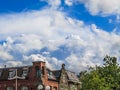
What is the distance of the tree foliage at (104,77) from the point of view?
84.9m

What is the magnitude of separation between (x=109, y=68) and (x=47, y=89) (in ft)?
82.5

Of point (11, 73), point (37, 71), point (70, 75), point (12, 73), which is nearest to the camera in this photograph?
point (37, 71)

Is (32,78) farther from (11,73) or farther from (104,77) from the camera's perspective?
(104,77)

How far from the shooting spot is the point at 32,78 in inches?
4279

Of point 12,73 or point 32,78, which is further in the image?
point 12,73

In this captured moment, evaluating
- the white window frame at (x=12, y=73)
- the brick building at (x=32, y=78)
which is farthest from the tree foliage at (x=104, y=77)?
the white window frame at (x=12, y=73)

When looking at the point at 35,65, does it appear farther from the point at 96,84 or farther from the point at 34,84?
the point at 96,84

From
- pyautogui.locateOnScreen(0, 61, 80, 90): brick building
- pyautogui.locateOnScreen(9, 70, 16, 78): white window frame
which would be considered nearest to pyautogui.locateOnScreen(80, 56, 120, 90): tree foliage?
pyautogui.locateOnScreen(0, 61, 80, 90): brick building

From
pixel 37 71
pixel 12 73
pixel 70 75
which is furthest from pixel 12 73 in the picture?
pixel 70 75

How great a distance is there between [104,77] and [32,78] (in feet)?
85.8

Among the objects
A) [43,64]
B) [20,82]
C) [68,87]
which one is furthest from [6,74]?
[68,87]

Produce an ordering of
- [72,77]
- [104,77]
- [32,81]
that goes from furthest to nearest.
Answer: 1. [72,77]
2. [32,81]
3. [104,77]

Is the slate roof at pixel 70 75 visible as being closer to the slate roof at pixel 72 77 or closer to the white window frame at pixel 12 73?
the slate roof at pixel 72 77

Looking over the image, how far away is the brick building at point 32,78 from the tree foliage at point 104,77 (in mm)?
18217
